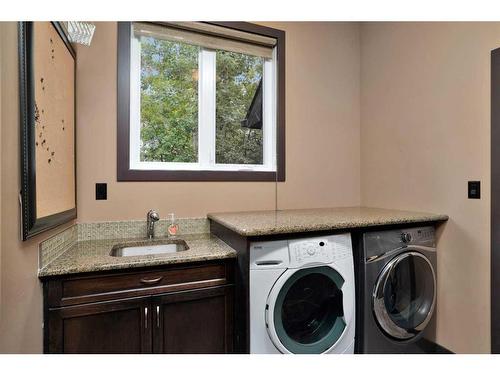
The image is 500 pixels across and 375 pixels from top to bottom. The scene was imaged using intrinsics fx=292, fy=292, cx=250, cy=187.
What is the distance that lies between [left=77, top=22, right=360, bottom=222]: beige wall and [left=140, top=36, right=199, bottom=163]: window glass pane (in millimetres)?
230

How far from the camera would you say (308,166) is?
8.38ft

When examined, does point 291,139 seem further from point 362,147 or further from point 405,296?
point 405,296

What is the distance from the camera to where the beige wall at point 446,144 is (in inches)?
70.4

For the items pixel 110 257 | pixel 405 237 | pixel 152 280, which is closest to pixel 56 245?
pixel 110 257

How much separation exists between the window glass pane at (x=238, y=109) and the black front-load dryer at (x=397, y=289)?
1.19m

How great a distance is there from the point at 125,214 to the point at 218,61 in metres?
1.38

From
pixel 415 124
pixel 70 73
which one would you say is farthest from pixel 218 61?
pixel 415 124

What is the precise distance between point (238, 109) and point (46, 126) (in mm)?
1414

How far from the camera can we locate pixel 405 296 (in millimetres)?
1925

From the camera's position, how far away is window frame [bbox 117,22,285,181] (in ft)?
6.50

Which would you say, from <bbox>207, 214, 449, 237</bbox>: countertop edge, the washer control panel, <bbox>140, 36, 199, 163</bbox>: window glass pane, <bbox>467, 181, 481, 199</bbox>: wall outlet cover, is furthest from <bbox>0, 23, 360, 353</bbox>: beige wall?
<bbox>467, 181, 481, 199</bbox>: wall outlet cover

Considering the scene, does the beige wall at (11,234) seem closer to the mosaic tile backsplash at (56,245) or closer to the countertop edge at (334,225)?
the mosaic tile backsplash at (56,245)

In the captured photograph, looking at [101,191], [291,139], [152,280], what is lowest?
[152,280]
